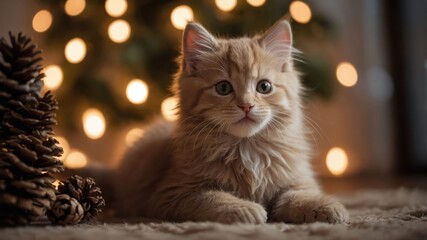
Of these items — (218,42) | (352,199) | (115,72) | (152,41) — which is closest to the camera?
(218,42)

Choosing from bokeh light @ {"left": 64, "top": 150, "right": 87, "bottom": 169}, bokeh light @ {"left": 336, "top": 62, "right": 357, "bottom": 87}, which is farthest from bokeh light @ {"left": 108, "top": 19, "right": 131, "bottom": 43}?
bokeh light @ {"left": 336, "top": 62, "right": 357, "bottom": 87}

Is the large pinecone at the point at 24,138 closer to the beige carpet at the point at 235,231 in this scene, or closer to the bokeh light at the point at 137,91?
the beige carpet at the point at 235,231

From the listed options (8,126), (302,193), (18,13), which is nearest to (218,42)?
(302,193)

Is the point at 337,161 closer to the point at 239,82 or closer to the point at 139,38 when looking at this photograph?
the point at 139,38

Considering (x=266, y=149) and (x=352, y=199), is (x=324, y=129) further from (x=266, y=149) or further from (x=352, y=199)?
(x=266, y=149)

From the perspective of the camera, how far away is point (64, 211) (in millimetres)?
1024

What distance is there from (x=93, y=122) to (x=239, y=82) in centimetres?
136

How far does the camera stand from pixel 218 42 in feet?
4.45

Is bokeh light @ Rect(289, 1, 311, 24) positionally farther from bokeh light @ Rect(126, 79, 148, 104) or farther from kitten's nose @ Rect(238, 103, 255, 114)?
kitten's nose @ Rect(238, 103, 255, 114)

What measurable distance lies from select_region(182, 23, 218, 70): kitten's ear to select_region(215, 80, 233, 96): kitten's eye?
0.41 feet

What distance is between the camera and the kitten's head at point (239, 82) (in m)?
1.22

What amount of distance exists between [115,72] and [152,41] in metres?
0.43

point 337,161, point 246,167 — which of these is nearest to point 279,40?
point 246,167

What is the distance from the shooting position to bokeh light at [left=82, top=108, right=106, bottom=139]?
2344mm
